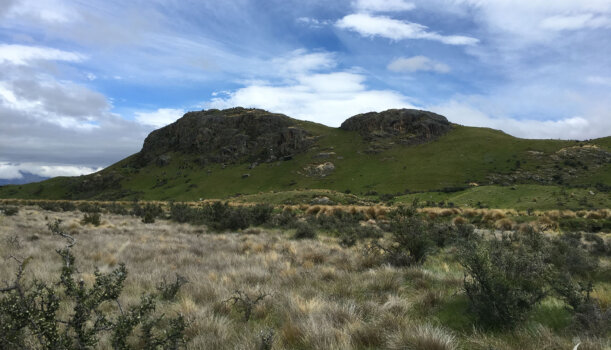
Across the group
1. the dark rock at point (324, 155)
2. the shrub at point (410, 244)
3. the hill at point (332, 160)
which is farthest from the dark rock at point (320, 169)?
the shrub at point (410, 244)

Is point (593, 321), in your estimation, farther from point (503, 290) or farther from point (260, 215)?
point (260, 215)

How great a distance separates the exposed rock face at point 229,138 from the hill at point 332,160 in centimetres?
55

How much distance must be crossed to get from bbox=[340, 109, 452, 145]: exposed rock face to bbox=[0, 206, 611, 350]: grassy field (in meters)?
119

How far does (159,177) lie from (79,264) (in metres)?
136

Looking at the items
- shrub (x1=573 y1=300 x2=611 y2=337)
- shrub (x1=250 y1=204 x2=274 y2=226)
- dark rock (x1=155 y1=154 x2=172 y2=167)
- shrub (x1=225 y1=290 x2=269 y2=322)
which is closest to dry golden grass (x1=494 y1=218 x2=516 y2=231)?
shrub (x1=250 y1=204 x2=274 y2=226)

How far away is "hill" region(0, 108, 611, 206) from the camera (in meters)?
84.5

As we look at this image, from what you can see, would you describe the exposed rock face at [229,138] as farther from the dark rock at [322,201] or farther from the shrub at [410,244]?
the shrub at [410,244]

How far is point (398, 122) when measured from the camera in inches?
5153

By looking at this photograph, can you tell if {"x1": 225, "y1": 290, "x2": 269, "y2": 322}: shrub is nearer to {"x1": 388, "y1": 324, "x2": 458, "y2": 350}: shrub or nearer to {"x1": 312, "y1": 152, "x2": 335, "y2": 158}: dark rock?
{"x1": 388, "y1": 324, "x2": 458, "y2": 350}: shrub

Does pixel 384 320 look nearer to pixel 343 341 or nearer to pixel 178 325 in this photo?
pixel 343 341

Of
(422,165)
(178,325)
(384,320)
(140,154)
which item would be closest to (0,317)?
(178,325)

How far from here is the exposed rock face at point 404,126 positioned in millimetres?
122062

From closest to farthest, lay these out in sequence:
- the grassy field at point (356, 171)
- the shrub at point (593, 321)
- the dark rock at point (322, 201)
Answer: the shrub at point (593, 321) → the dark rock at point (322, 201) → the grassy field at point (356, 171)

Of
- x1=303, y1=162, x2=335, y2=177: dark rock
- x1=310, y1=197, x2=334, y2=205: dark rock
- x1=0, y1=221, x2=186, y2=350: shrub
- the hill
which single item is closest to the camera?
x1=0, y1=221, x2=186, y2=350: shrub
